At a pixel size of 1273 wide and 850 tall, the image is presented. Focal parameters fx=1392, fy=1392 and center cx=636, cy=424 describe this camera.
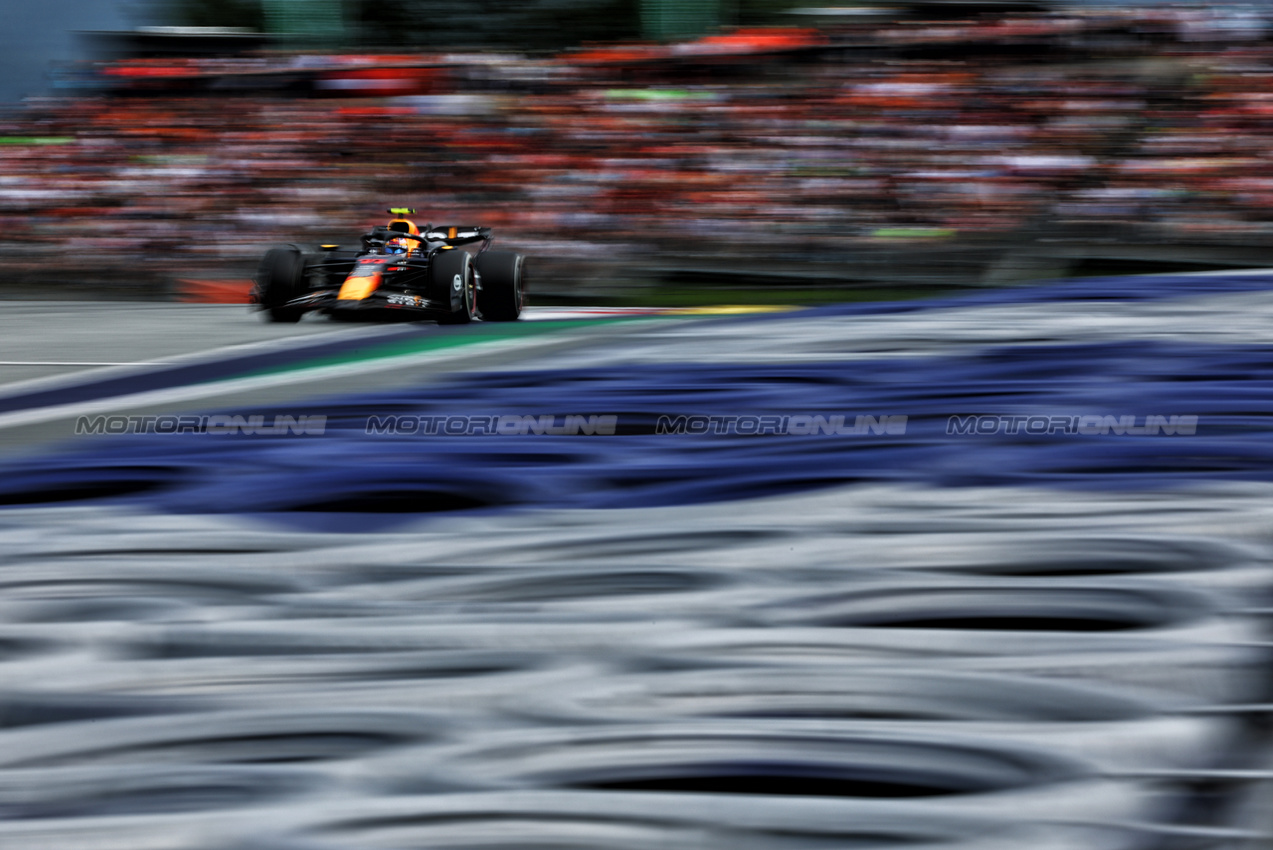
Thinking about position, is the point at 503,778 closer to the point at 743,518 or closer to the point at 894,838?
the point at 894,838

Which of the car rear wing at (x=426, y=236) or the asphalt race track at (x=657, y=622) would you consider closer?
the asphalt race track at (x=657, y=622)

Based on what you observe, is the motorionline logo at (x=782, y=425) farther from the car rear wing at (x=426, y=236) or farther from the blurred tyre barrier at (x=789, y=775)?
the car rear wing at (x=426, y=236)

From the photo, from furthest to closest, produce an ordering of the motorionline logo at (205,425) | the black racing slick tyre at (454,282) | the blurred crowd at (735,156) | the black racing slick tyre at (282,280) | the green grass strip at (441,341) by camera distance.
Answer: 1. the blurred crowd at (735,156)
2. the black racing slick tyre at (282,280)
3. the black racing slick tyre at (454,282)
4. the green grass strip at (441,341)
5. the motorionline logo at (205,425)

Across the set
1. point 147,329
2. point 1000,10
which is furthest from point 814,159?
point 147,329

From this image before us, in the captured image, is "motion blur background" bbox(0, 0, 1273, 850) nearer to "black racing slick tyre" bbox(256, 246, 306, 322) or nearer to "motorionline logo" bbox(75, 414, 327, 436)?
"motorionline logo" bbox(75, 414, 327, 436)

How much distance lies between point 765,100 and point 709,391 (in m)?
9.81

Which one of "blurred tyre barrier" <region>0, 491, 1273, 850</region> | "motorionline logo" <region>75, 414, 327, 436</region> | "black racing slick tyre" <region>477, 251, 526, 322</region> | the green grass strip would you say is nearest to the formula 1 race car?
"black racing slick tyre" <region>477, 251, 526, 322</region>

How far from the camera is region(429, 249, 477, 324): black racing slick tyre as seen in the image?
7.67m

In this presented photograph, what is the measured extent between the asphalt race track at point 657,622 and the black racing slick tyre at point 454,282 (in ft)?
9.01

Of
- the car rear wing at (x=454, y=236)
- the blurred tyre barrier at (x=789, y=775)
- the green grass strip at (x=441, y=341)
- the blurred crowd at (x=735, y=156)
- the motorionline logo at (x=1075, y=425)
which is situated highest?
the blurred crowd at (x=735, y=156)

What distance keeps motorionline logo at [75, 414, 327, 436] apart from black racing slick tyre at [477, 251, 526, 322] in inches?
135

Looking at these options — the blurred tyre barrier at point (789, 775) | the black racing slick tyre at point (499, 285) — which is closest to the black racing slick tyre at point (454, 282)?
the black racing slick tyre at point (499, 285)

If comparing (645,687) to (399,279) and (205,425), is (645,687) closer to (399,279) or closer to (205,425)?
(205,425)

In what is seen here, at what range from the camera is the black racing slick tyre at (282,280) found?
817 cm
